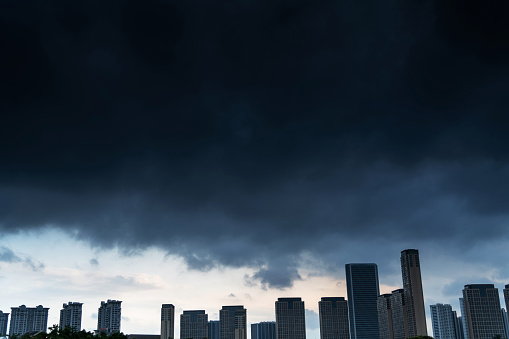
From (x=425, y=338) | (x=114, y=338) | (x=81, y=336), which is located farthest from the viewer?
(x=425, y=338)

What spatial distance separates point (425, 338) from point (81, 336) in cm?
11510

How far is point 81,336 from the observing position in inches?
4471

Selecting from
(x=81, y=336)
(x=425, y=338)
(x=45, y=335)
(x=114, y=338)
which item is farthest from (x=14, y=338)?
(x=425, y=338)

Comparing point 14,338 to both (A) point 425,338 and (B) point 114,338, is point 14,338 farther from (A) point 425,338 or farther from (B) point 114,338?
(A) point 425,338

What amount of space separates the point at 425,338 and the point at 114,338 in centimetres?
10418

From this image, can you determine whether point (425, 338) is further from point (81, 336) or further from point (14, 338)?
point (14, 338)

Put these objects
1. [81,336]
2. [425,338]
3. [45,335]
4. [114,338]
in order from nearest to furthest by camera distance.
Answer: [45,335]
[81,336]
[114,338]
[425,338]

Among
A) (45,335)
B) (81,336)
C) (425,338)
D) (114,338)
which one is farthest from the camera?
(425,338)

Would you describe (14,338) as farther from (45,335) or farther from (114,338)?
(114,338)

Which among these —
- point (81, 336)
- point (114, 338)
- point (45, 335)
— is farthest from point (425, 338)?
point (45, 335)

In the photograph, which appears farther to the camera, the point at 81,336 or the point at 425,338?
the point at 425,338

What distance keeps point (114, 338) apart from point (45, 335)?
122ft

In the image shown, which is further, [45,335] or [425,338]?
[425,338]

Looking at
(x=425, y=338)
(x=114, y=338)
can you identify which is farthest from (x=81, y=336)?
(x=425, y=338)
